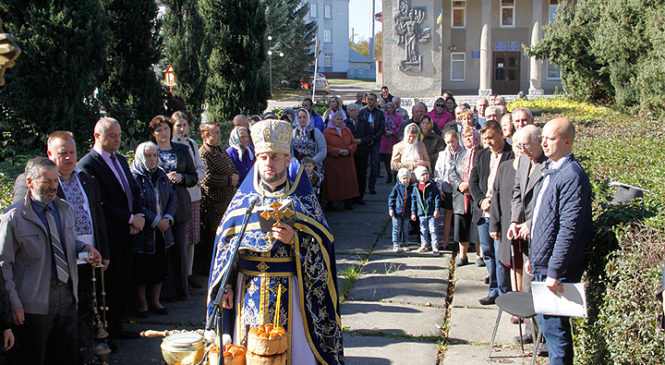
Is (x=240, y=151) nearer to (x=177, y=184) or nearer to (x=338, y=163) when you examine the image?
(x=177, y=184)

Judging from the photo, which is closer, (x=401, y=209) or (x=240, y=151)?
(x=240, y=151)

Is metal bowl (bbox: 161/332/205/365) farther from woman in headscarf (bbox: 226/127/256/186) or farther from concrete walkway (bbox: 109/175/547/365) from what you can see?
woman in headscarf (bbox: 226/127/256/186)

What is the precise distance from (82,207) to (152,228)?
1284 millimetres

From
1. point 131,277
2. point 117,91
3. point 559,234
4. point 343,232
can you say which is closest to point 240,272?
point 559,234

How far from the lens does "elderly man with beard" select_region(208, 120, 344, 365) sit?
12.8 feet

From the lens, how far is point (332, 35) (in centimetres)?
7250

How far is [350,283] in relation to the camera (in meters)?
7.32

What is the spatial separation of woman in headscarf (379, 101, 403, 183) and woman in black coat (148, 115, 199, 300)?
7012 millimetres

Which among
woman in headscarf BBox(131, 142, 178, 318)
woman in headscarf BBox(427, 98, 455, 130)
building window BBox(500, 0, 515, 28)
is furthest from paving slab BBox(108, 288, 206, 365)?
building window BBox(500, 0, 515, 28)

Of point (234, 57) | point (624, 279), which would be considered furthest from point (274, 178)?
point (234, 57)

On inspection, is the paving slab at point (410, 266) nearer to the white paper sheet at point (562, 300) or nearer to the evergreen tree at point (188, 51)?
the white paper sheet at point (562, 300)

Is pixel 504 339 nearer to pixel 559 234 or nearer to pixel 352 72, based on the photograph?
pixel 559 234

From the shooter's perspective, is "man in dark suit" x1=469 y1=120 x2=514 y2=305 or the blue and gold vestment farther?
"man in dark suit" x1=469 y1=120 x2=514 y2=305

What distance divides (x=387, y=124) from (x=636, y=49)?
6352 mm
